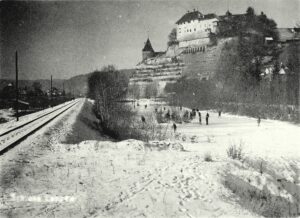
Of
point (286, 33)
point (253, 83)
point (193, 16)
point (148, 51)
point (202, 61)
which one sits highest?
point (193, 16)

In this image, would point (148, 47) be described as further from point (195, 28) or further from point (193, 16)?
point (195, 28)

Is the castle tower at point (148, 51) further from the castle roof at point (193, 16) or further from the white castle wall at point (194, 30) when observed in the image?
the castle roof at point (193, 16)

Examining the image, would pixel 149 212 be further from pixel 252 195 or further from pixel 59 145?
pixel 59 145

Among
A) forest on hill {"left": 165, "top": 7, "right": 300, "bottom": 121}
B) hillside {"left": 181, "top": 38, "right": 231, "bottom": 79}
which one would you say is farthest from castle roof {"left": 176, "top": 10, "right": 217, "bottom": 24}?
forest on hill {"left": 165, "top": 7, "right": 300, "bottom": 121}

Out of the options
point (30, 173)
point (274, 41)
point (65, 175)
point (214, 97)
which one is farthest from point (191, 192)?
point (274, 41)

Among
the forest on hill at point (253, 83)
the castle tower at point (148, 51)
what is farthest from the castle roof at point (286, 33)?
the castle tower at point (148, 51)

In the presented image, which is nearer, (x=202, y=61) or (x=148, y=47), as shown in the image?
(x=202, y=61)

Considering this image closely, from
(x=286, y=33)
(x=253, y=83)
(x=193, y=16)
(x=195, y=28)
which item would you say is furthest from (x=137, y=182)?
(x=193, y=16)
